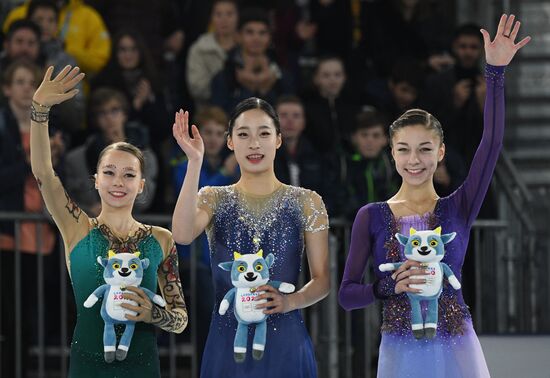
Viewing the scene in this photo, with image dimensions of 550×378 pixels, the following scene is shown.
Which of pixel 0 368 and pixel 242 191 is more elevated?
pixel 242 191

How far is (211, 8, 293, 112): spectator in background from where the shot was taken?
907cm

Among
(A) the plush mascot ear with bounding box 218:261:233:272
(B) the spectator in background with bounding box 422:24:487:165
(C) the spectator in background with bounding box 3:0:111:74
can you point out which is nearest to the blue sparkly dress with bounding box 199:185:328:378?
(A) the plush mascot ear with bounding box 218:261:233:272

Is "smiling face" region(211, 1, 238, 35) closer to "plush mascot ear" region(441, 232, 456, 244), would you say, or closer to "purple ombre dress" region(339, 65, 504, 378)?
"purple ombre dress" region(339, 65, 504, 378)

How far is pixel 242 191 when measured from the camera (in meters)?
5.73

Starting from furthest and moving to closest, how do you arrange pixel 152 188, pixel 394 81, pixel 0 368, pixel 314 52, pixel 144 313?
pixel 314 52 → pixel 394 81 → pixel 152 188 → pixel 0 368 → pixel 144 313

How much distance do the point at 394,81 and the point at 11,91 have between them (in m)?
2.81

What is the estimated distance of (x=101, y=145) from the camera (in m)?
8.28

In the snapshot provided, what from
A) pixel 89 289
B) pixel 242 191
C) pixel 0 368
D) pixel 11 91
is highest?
pixel 11 91

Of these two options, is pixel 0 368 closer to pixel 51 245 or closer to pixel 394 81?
pixel 51 245

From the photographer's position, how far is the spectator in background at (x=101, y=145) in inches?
324

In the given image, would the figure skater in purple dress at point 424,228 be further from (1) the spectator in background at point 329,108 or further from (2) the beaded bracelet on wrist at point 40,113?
(1) the spectator in background at point 329,108

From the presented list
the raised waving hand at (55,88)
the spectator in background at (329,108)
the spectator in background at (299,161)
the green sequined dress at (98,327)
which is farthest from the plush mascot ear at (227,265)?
the spectator in background at (329,108)

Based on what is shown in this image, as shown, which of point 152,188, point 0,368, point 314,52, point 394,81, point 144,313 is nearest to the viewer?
point 144,313

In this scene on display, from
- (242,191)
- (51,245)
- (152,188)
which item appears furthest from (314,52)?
(242,191)
